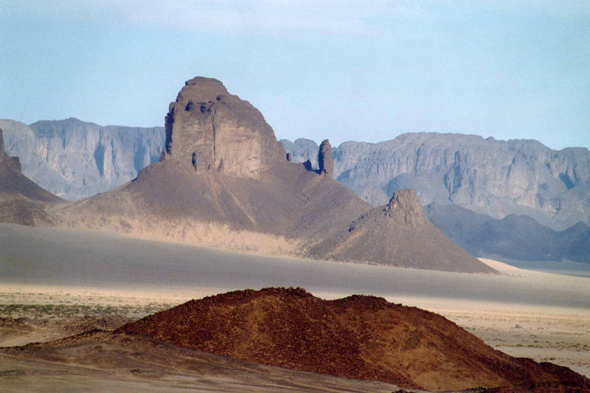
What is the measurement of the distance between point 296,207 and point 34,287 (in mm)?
85489

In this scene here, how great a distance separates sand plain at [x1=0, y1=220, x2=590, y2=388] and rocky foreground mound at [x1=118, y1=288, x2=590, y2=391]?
578cm

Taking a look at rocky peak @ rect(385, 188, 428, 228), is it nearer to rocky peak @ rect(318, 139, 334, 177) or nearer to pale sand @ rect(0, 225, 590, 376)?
pale sand @ rect(0, 225, 590, 376)

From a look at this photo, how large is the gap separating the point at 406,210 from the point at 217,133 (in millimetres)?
42139

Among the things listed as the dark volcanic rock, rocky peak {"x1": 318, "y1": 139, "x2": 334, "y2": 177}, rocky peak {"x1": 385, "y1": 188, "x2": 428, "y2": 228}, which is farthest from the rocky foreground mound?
rocky peak {"x1": 318, "y1": 139, "x2": 334, "y2": 177}

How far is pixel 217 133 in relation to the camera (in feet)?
447

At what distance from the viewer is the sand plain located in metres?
33.8

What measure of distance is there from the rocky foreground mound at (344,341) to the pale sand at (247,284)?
6.16 m

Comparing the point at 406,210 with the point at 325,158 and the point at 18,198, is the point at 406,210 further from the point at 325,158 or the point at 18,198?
the point at 18,198

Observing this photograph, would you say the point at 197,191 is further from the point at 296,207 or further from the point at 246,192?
the point at 296,207

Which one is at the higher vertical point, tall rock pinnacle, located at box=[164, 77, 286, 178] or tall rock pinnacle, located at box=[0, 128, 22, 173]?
tall rock pinnacle, located at box=[164, 77, 286, 178]

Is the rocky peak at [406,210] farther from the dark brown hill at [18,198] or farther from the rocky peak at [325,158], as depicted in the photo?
the dark brown hill at [18,198]

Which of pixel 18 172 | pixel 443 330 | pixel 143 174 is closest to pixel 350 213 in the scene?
pixel 143 174

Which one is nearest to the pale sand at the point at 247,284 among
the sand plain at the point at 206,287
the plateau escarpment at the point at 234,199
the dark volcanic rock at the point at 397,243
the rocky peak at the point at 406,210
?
the sand plain at the point at 206,287

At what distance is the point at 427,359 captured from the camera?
17.4 metres
